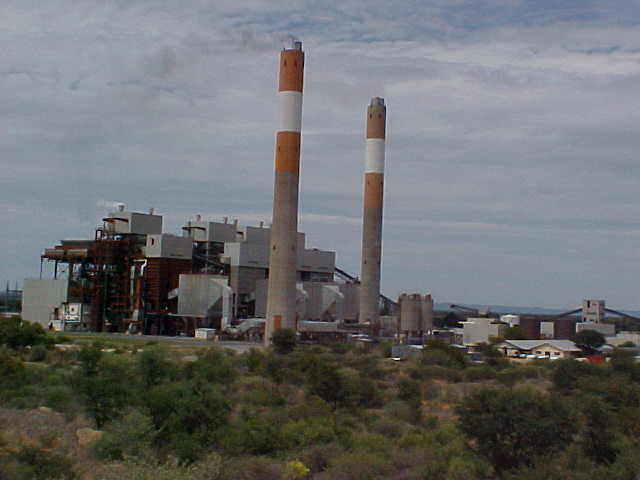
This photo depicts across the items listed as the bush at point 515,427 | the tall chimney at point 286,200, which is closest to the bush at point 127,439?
the bush at point 515,427

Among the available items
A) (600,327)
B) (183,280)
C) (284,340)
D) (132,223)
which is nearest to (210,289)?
(183,280)

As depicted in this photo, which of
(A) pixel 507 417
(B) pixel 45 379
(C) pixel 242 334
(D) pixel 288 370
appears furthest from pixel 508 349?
(A) pixel 507 417

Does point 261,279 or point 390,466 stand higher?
point 261,279

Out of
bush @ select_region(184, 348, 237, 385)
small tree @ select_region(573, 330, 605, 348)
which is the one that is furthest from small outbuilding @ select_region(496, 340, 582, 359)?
bush @ select_region(184, 348, 237, 385)

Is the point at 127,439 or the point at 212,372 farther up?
the point at 212,372

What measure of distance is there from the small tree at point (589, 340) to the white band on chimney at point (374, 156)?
22.0m

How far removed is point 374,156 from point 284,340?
24.9 metres

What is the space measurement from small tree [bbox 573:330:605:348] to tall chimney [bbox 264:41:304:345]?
21.3 meters

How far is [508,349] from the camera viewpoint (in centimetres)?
5734

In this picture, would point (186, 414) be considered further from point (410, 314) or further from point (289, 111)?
point (410, 314)

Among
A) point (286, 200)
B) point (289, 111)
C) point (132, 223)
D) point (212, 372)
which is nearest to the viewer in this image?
point (212, 372)

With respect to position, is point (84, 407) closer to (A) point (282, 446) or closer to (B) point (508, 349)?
(A) point (282, 446)

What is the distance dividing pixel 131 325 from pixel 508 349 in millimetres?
29985

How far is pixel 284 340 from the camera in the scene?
171 ft
